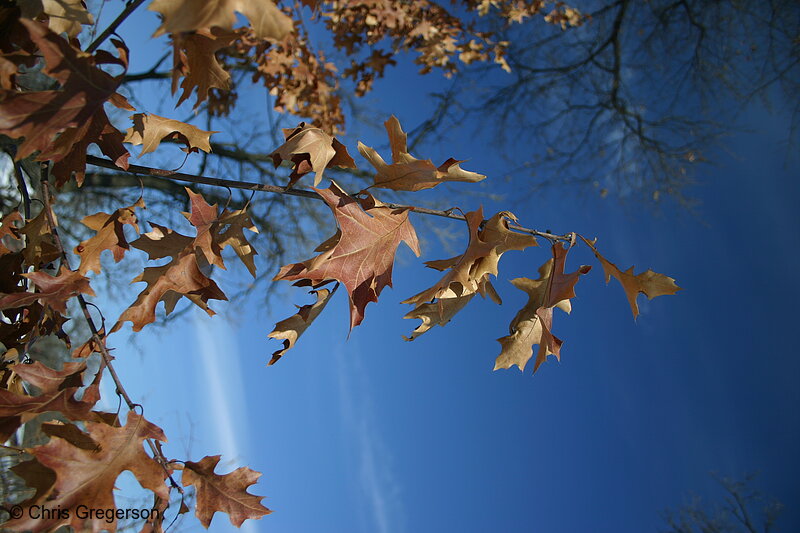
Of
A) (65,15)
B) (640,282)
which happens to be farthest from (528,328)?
(65,15)

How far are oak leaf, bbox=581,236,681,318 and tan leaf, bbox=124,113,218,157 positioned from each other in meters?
1.05

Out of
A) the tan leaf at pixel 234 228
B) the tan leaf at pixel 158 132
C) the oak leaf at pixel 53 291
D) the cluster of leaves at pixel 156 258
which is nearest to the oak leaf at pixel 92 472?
the cluster of leaves at pixel 156 258

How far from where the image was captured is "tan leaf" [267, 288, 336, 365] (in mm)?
1275

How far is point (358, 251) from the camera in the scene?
3.77ft

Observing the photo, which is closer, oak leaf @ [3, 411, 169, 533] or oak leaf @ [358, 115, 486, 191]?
oak leaf @ [3, 411, 169, 533]

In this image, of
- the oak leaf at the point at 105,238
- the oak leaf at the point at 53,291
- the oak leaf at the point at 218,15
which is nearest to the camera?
the oak leaf at the point at 218,15

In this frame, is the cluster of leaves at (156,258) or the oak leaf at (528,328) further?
the oak leaf at (528,328)

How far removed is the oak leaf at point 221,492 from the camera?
4.16 ft

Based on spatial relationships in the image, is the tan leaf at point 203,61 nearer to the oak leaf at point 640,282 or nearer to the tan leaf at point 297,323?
the tan leaf at point 297,323

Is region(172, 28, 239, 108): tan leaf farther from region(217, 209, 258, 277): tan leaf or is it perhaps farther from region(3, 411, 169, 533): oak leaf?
region(3, 411, 169, 533): oak leaf

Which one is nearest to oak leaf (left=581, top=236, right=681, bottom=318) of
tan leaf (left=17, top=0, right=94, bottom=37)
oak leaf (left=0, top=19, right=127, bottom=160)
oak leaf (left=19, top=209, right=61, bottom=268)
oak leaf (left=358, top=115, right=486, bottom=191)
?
oak leaf (left=358, top=115, right=486, bottom=191)

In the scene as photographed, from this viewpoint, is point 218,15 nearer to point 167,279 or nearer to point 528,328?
point 167,279

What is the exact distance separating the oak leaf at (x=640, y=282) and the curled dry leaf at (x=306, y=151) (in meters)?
0.70

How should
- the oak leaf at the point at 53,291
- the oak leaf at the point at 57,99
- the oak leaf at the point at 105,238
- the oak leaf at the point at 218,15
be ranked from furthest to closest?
the oak leaf at the point at 105,238, the oak leaf at the point at 53,291, the oak leaf at the point at 57,99, the oak leaf at the point at 218,15
